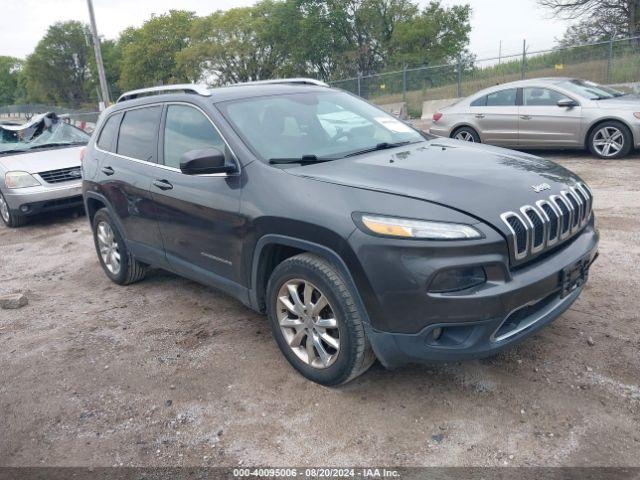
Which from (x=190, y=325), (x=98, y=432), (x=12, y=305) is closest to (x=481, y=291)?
(x=98, y=432)

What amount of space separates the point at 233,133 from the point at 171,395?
5.65ft

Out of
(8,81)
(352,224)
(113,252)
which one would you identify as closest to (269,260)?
(352,224)

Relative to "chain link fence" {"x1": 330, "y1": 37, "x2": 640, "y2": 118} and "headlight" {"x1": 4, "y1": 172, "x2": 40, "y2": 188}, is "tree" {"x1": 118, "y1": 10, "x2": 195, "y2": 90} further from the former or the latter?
"headlight" {"x1": 4, "y1": 172, "x2": 40, "y2": 188}

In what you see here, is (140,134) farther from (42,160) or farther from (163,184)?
(42,160)

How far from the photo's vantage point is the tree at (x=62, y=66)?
84.8 metres

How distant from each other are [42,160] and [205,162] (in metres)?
6.22

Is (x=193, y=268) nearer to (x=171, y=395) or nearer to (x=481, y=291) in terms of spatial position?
(x=171, y=395)

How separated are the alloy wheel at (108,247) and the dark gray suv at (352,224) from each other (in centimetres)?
100

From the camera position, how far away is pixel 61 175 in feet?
27.2

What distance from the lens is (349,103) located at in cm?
447

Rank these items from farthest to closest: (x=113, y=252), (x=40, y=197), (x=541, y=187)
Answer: (x=40, y=197), (x=113, y=252), (x=541, y=187)

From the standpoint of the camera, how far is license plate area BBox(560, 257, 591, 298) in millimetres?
3004

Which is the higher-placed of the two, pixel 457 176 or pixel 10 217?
pixel 457 176

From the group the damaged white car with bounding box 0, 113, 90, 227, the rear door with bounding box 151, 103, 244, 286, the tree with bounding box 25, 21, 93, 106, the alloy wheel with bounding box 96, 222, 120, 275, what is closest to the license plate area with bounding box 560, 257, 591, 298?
the rear door with bounding box 151, 103, 244, 286
